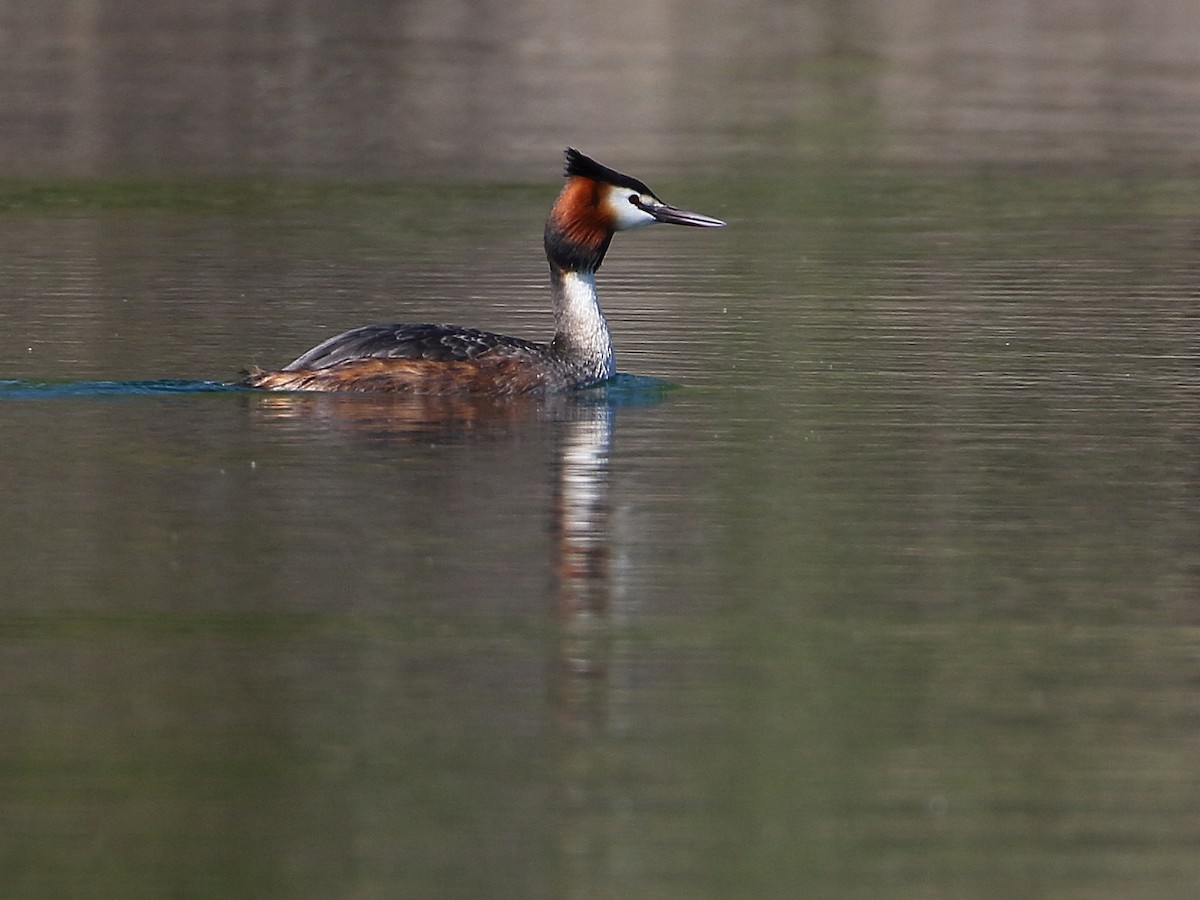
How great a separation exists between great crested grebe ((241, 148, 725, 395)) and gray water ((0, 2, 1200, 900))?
0.78 ft

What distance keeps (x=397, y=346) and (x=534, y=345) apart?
1.03 meters

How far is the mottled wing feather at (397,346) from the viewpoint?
49.0 feet

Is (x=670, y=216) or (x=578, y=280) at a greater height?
(x=670, y=216)

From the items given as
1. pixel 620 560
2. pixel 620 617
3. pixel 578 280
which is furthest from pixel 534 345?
pixel 620 617

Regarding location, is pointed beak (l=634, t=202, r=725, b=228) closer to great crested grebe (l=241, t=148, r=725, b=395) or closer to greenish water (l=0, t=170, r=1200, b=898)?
great crested grebe (l=241, t=148, r=725, b=395)

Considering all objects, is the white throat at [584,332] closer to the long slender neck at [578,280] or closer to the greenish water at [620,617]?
the long slender neck at [578,280]

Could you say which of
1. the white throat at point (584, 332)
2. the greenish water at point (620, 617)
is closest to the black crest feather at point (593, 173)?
the white throat at point (584, 332)

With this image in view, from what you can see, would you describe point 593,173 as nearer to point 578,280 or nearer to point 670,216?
point 670,216

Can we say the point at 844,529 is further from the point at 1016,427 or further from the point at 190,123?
the point at 190,123

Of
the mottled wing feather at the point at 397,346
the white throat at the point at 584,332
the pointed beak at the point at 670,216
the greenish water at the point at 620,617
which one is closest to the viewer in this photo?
the greenish water at the point at 620,617

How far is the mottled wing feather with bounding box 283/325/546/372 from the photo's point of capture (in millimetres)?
14930

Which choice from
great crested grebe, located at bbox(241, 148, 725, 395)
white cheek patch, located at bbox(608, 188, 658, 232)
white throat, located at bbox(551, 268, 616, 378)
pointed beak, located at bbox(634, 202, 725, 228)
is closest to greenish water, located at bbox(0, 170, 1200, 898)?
great crested grebe, located at bbox(241, 148, 725, 395)

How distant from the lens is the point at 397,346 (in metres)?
14.9

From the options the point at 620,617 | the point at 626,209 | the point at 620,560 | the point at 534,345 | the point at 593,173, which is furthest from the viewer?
the point at 626,209
